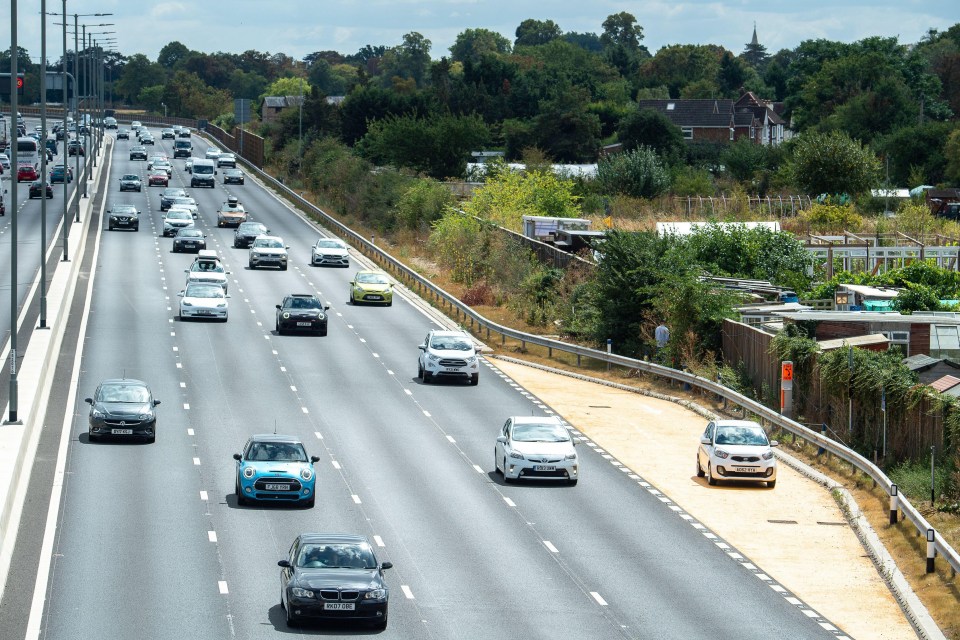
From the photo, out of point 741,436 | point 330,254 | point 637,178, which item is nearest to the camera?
point 741,436

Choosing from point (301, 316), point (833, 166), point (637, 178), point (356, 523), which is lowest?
point (356, 523)

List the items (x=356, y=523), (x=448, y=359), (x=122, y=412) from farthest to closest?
(x=448, y=359) → (x=122, y=412) → (x=356, y=523)

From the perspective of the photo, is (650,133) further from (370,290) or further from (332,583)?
(332,583)

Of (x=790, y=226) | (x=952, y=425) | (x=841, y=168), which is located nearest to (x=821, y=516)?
(x=952, y=425)

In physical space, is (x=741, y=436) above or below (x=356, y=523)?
above

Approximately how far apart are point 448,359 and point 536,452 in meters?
13.6

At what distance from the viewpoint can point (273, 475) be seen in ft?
100

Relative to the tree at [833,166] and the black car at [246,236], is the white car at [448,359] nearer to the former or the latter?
the black car at [246,236]

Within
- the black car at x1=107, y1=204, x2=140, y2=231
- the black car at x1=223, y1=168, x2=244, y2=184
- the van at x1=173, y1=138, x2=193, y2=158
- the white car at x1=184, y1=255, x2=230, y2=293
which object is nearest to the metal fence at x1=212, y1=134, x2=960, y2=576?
the white car at x1=184, y1=255, x2=230, y2=293

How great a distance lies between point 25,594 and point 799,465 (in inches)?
791

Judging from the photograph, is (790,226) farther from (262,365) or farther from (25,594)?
(25,594)

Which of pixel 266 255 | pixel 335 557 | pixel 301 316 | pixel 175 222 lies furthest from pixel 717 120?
pixel 335 557

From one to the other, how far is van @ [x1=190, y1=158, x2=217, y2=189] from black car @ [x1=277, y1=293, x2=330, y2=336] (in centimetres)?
6489

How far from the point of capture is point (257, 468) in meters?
30.7
